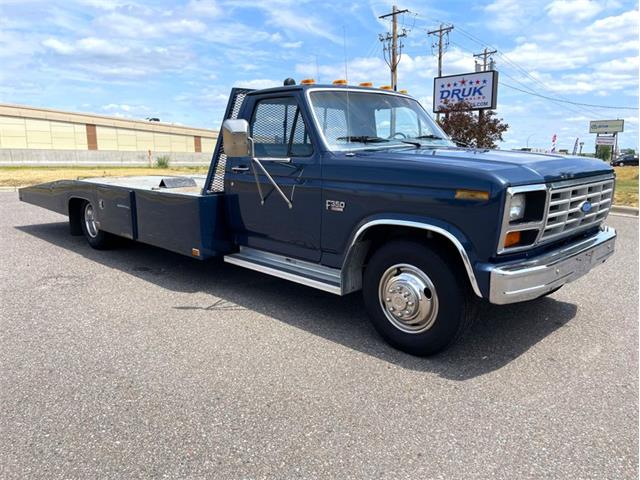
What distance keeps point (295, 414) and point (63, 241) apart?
6179 mm

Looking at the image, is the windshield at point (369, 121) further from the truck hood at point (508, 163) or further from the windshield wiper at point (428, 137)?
the truck hood at point (508, 163)

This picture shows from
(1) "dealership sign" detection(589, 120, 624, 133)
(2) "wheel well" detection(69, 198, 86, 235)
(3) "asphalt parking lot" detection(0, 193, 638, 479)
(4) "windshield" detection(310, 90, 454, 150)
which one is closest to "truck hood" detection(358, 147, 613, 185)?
(4) "windshield" detection(310, 90, 454, 150)

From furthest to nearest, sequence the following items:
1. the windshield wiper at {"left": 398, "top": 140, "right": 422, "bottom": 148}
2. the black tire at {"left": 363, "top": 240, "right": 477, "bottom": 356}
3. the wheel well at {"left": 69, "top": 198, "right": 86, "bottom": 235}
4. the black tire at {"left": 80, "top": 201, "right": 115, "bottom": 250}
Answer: the wheel well at {"left": 69, "top": 198, "right": 86, "bottom": 235} < the black tire at {"left": 80, "top": 201, "right": 115, "bottom": 250} < the windshield wiper at {"left": 398, "top": 140, "right": 422, "bottom": 148} < the black tire at {"left": 363, "top": 240, "right": 477, "bottom": 356}

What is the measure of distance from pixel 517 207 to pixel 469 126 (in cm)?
1667

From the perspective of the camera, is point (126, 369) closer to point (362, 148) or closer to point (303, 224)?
point (303, 224)

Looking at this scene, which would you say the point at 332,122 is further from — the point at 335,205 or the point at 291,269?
the point at 291,269

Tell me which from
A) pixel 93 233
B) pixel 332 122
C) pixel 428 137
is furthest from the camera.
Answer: pixel 93 233

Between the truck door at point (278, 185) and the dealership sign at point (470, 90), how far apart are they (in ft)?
55.3

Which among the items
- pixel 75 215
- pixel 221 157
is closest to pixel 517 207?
pixel 221 157

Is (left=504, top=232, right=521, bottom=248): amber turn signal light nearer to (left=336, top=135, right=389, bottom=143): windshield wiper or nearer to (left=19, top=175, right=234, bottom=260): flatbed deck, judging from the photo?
(left=336, top=135, right=389, bottom=143): windshield wiper

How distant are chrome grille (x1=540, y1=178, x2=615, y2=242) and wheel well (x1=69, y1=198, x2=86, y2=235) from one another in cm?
637

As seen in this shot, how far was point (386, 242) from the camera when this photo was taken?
384cm

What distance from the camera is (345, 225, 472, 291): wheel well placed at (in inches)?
138

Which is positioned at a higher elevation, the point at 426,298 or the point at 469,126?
the point at 469,126
